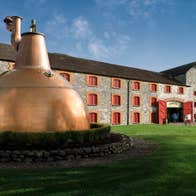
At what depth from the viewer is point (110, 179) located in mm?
7102

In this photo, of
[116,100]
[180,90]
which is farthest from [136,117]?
[180,90]

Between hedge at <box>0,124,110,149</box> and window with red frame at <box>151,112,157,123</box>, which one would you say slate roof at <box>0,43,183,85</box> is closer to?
window with red frame at <box>151,112,157,123</box>

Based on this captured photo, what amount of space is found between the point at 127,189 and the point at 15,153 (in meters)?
4.70

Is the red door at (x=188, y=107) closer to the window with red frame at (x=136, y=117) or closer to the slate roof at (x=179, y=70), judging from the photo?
the slate roof at (x=179, y=70)

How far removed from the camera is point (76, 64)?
33594 millimetres

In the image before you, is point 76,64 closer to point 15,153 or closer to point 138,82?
point 138,82

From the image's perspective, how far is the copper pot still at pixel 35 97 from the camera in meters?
10.4

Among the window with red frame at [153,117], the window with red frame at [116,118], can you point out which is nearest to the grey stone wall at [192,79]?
the window with red frame at [153,117]

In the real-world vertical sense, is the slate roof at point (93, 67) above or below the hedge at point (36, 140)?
above

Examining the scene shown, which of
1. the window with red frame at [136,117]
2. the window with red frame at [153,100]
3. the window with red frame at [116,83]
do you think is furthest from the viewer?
the window with red frame at [153,100]

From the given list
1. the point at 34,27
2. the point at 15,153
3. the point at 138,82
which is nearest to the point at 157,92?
the point at 138,82

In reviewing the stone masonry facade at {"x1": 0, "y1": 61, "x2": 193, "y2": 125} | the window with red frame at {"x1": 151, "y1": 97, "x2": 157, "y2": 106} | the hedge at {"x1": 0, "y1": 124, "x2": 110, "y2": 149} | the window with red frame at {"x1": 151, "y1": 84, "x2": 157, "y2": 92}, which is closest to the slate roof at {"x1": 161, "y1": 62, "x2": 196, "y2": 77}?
the stone masonry facade at {"x1": 0, "y1": 61, "x2": 193, "y2": 125}

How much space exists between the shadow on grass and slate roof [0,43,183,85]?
71.4 ft

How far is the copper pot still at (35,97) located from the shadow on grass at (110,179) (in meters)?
2.77
